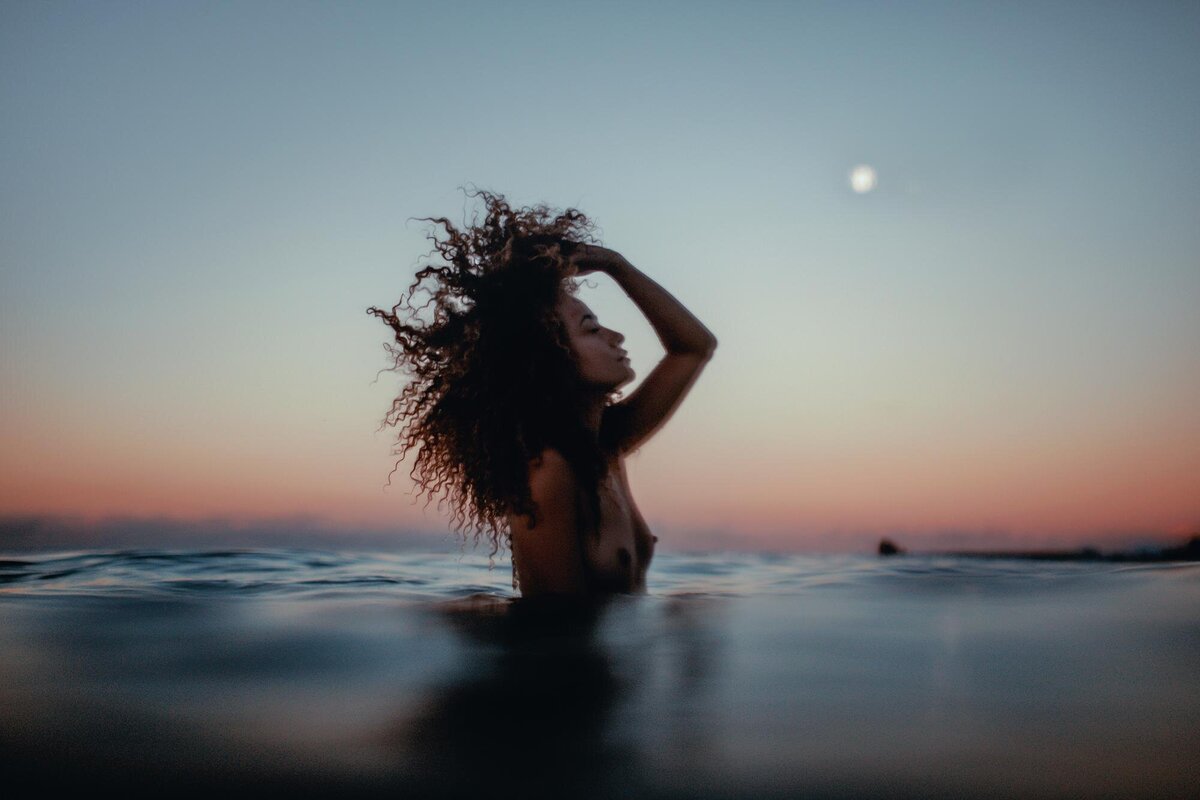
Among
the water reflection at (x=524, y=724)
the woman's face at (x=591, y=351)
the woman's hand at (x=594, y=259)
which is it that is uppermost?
the woman's hand at (x=594, y=259)

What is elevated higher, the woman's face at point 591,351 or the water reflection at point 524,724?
the woman's face at point 591,351

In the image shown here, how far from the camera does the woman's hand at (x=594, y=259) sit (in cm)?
459

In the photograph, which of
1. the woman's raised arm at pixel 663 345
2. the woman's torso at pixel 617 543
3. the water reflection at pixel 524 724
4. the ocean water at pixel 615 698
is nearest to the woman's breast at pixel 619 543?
the woman's torso at pixel 617 543

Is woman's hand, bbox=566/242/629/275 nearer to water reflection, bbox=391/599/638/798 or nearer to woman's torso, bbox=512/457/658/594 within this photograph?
woman's torso, bbox=512/457/658/594

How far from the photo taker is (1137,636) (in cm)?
259

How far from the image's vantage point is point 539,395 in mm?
4281

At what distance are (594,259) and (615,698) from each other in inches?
125

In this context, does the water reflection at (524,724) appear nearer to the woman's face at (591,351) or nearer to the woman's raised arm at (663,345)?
the woman's face at (591,351)

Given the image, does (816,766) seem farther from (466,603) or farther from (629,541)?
(629,541)

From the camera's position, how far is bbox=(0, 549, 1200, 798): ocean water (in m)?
1.38

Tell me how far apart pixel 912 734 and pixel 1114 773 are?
326mm

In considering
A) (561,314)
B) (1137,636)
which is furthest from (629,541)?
(1137,636)

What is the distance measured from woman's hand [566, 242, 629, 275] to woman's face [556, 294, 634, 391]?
0.22 m

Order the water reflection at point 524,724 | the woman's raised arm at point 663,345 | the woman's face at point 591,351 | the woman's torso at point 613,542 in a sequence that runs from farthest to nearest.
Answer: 1. the woman's raised arm at point 663,345
2. the woman's face at point 591,351
3. the woman's torso at point 613,542
4. the water reflection at point 524,724
